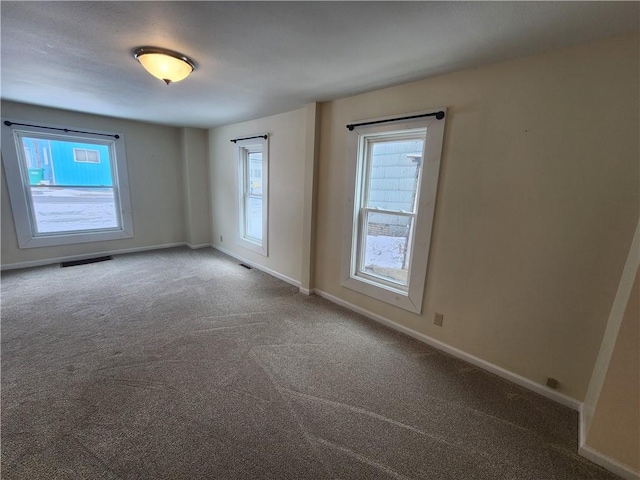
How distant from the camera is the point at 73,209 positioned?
14.2 feet

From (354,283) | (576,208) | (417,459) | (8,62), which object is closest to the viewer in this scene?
(417,459)

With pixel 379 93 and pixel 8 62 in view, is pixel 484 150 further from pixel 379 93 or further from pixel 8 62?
pixel 8 62

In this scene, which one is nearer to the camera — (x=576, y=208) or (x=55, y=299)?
(x=576, y=208)

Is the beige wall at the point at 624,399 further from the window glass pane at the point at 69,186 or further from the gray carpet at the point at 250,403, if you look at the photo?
the window glass pane at the point at 69,186

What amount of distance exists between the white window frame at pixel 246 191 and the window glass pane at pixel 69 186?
7.23 ft

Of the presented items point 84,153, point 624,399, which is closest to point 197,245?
point 84,153

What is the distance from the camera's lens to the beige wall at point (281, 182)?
11.4ft

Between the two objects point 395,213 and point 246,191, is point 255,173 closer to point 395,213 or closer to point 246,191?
point 246,191

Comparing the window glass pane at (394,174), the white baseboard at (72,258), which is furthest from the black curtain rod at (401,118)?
the white baseboard at (72,258)

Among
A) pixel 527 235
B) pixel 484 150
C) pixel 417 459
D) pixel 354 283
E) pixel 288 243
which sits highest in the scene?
pixel 484 150

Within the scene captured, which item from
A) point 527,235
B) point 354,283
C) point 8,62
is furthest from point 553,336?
point 8,62

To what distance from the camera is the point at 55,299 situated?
120 inches

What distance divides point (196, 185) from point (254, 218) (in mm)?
1659

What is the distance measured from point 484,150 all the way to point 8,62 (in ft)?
12.8
